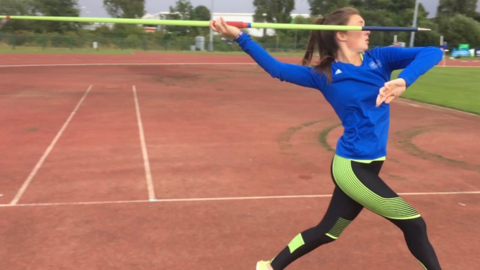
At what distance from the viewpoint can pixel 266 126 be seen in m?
Result: 10.0

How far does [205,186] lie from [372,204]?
348 cm

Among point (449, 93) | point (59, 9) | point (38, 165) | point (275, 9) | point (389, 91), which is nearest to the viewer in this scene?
point (389, 91)

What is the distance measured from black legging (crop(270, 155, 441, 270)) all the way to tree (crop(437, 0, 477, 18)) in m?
88.6

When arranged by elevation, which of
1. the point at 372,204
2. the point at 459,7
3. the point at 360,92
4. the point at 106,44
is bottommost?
the point at 106,44

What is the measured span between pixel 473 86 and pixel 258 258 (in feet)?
61.2

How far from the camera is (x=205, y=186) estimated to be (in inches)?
231

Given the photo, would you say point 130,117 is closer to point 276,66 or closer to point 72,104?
point 72,104

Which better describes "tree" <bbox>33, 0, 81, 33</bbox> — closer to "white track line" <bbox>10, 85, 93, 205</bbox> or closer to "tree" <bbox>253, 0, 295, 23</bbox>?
"tree" <bbox>253, 0, 295, 23</bbox>

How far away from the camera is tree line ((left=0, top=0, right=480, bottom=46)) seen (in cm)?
4964

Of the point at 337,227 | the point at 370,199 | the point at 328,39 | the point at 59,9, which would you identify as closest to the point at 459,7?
the point at 59,9

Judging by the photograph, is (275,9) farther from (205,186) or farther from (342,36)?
(342,36)

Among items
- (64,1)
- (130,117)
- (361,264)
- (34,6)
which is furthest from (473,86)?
(34,6)

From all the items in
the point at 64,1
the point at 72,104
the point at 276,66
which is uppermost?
the point at 64,1

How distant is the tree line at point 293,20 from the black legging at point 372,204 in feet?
128
